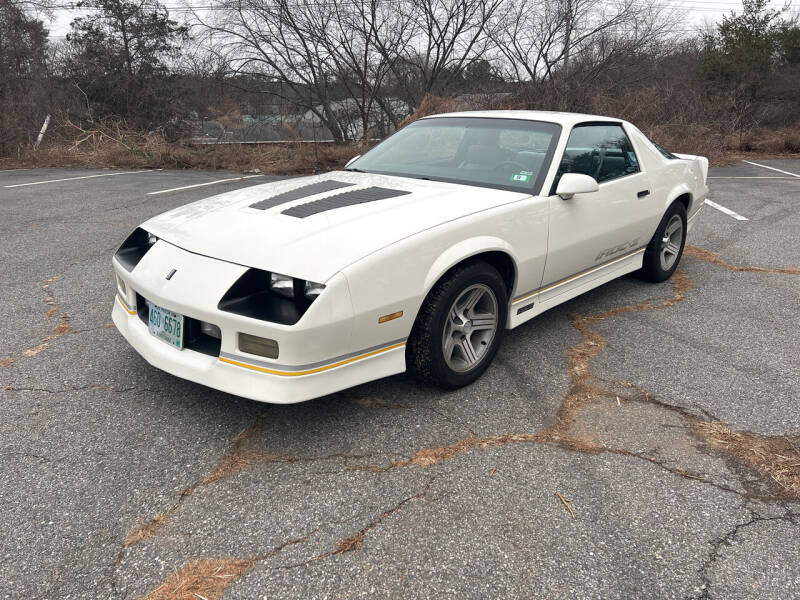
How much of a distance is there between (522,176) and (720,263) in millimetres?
3136

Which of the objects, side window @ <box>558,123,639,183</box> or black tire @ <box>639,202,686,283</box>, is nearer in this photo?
side window @ <box>558,123,639,183</box>

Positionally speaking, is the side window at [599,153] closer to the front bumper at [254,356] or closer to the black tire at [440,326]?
the black tire at [440,326]

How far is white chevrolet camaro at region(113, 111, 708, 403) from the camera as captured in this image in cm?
247

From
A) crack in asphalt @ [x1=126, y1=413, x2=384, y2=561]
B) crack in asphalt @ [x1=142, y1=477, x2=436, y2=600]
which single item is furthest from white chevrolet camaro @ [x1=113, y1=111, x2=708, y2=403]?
crack in asphalt @ [x1=142, y1=477, x2=436, y2=600]

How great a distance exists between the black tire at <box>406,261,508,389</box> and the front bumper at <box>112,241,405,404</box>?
0.46 ft

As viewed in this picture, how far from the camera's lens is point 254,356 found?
97.3 inches

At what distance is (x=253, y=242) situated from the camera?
105 inches

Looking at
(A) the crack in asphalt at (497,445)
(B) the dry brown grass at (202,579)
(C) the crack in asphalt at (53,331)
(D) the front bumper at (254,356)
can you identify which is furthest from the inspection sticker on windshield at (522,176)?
(C) the crack in asphalt at (53,331)

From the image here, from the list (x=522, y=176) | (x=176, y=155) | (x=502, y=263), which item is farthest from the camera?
(x=176, y=155)

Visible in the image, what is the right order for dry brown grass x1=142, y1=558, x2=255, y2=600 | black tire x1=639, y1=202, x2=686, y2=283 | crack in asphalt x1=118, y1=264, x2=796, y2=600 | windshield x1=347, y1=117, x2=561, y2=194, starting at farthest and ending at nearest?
black tire x1=639, y1=202, x2=686, y2=283
windshield x1=347, y1=117, x2=561, y2=194
crack in asphalt x1=118, y1=264, x2=796, y2=600
dry brown grass x1=142, y1=558, x2=255, y2=600

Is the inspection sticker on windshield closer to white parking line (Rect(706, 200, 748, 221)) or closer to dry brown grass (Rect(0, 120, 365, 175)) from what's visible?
white parking line (Rect(706, 200, 748, 221))

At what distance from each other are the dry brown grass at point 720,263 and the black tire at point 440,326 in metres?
3.43

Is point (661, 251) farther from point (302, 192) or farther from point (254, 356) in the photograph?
point (254, 356)

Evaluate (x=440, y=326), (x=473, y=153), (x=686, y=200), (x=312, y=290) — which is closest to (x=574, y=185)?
(x=473, y=153)
